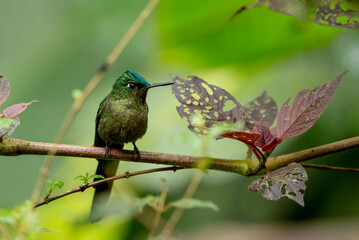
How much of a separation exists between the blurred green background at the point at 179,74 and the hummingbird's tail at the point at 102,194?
0.41 feet

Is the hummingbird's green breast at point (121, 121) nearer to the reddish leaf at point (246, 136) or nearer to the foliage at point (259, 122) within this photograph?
the foliage at point (259, 122)

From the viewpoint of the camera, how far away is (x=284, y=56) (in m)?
3.12

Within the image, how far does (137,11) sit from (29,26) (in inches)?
41.8

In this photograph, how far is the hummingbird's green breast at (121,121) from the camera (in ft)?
7.50

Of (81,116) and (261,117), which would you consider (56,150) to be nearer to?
(261,117)

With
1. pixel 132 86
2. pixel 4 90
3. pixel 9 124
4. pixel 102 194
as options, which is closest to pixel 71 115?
pixel 9 124

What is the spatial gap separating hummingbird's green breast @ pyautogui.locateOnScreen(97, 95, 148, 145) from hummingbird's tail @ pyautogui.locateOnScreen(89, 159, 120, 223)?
0.13 meters

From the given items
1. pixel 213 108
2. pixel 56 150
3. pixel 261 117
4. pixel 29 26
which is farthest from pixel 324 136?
pixel 29 26

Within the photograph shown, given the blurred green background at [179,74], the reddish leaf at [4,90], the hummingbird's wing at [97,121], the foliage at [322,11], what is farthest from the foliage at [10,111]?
the hummingbird's wing at [97,121]

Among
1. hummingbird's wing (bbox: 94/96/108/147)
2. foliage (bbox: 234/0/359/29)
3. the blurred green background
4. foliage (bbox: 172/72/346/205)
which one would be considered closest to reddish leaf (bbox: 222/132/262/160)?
foliage (bbox: 172/72/346/205)

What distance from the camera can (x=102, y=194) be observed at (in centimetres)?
194

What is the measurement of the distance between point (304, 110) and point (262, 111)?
0.35m

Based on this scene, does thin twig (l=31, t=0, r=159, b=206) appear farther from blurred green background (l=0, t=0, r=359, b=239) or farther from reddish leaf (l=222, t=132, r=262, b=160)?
blurred green background (l=0, t=0, r=359, b=239)

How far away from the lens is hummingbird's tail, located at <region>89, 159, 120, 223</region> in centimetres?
176
